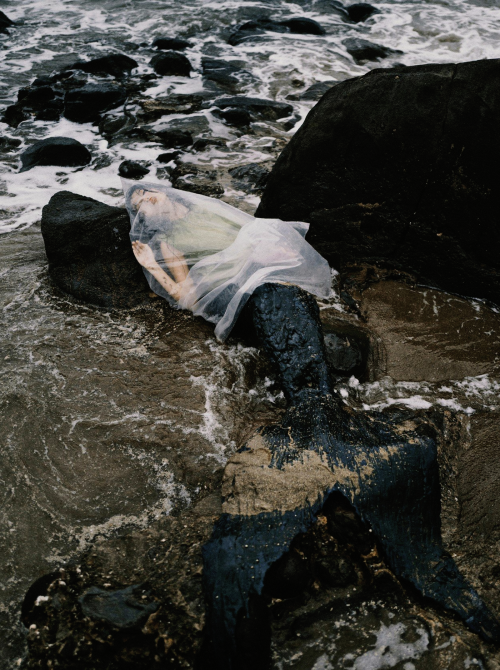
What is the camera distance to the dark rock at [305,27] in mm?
10828

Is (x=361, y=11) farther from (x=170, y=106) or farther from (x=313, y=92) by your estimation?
(x=170, y=106)

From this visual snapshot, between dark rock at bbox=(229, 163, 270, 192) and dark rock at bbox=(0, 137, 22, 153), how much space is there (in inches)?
115

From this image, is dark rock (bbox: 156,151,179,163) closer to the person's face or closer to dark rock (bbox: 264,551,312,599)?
the person's face

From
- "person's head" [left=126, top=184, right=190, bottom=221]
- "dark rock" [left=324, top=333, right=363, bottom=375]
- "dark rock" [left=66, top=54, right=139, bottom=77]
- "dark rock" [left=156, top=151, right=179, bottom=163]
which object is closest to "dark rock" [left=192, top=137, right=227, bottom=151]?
"dark rock" [left=156, top=151, right=179, bottom=163]

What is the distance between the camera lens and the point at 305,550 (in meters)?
1.97

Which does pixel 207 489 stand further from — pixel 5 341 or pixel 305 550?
pixel 5 341

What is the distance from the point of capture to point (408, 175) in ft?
12.1

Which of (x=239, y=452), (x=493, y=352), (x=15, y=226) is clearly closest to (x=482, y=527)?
(x=239, y=452)

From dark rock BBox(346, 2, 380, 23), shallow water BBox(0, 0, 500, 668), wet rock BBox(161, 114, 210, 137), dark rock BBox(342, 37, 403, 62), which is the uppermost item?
dark rock BBox(346, 2, 380, 23)

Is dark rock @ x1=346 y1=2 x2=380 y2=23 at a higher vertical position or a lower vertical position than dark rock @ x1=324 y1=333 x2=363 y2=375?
higher

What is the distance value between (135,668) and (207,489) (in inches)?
33.5

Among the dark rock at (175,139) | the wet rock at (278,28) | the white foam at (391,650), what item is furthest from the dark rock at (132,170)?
the wet rock at (278,28)

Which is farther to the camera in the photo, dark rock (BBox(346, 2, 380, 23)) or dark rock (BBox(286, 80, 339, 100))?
dark rock (BBox(346, 2, 380, 23))

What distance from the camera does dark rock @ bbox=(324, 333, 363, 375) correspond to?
124 inches
